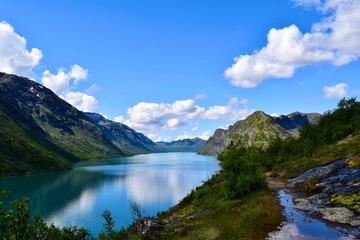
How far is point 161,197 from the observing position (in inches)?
4872

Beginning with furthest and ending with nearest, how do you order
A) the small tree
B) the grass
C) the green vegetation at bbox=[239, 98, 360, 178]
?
the green vegetation at bbox=[239, 98, 360, 178] → the small tree → the grass

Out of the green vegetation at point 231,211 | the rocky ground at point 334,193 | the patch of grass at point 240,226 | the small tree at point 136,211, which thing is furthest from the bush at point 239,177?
the small tree at point 136,211

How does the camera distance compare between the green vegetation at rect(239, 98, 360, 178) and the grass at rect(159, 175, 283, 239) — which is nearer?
the grass at rect(159, 175, 283, 239)

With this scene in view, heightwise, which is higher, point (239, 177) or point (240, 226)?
point (239, 177)

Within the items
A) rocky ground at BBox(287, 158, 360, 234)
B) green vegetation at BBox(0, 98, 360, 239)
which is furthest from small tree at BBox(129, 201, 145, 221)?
rocky ground at BBox(287, 158, 360, 234)

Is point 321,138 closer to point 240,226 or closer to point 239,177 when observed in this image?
point 239,177

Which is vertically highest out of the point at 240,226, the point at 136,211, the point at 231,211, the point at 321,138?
the point at 321,138

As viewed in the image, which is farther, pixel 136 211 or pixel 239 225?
pixel 136 211

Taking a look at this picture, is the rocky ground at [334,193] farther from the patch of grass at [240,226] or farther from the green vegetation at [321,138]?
the green vegetation at [321,138]

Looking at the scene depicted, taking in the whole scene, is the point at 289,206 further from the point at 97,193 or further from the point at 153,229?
the point at 97,193

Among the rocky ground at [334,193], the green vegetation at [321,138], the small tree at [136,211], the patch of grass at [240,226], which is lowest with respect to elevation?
the small tree at [136,211]

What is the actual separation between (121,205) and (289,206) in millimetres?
93554

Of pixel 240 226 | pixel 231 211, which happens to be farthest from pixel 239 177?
pixel 240 226

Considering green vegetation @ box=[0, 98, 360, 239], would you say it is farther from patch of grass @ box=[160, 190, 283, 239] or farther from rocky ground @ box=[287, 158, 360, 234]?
rocky ground @ box=[287, 158, 360, 234]
